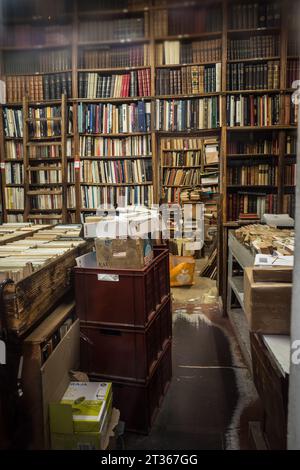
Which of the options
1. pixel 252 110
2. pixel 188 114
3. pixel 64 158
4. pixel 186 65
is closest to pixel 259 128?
pixel 252 110

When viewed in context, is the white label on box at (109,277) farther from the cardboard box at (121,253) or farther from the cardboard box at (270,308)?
the cardboard box at (270,308)

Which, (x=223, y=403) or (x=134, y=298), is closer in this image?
(x=134, y=298)

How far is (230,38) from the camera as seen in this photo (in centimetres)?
362

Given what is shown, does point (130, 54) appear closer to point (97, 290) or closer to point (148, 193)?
point (148, 193)

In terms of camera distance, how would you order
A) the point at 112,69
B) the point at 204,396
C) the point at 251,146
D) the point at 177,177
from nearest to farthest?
the point at 204,396 < the point at 112,69 < the point at 251,146 < the point at 177,177

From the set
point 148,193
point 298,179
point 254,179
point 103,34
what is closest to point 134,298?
point 298,179

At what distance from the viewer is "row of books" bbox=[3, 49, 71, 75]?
3580 millimetres

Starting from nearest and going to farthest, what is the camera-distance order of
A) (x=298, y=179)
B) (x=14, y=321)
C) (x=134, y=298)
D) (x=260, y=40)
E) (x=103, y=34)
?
1. (x=298, y=179)
2. (x=14, y=321)
3. (x=134, y=298)
4. (x=103, y=34)
5. (x=260, y=40)

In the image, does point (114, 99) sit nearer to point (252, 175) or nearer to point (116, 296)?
point (252, 175)

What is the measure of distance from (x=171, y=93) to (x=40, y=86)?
1.46 m

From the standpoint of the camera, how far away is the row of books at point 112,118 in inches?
152

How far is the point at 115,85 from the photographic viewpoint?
12.5 feet

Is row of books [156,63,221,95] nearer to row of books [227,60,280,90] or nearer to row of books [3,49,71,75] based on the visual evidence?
row of books [227,60,280,90]
